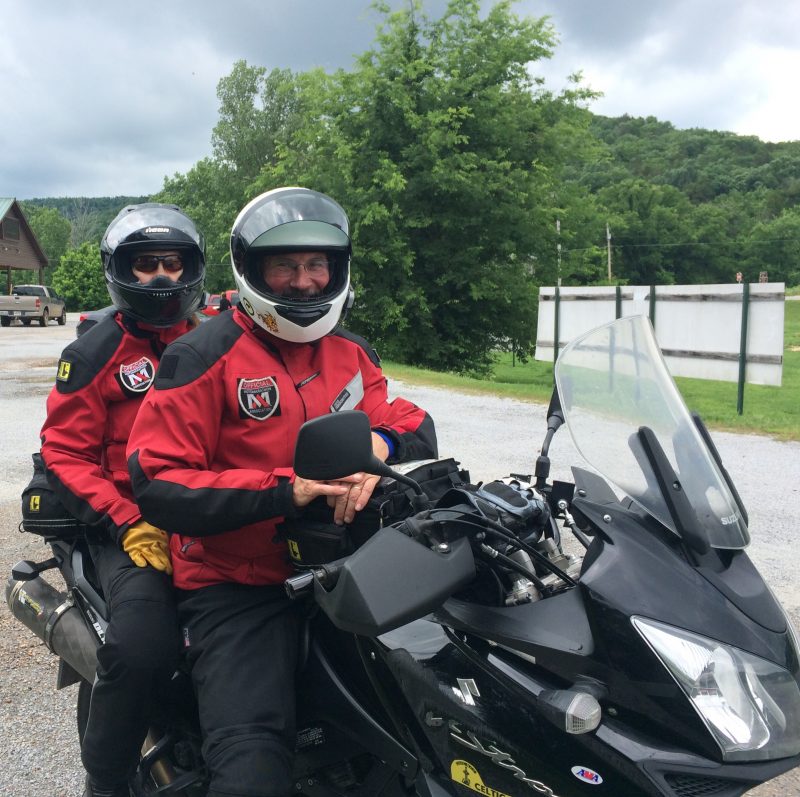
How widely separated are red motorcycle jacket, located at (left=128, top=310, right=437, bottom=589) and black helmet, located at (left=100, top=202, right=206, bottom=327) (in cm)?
Result: 86

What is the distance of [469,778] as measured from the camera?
5.43 ft

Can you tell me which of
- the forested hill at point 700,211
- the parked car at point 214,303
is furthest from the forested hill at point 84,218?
the parked car at point 214,303

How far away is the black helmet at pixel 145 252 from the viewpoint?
3.11m

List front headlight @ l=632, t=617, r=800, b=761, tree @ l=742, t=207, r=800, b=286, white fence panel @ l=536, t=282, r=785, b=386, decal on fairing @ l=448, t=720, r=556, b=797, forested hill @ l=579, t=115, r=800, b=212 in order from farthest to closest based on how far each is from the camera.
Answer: forested hill @ l=579, t=115, r=800, b=212 < tree @ l=742, t=207, r=800, b=286 < white fence panel @ l=536, t=282, r=785, b=386 < decal on fairing @ l=448, t=720, r=556, b=797 < front headlight @ l=632, t=617, r=800, b=761

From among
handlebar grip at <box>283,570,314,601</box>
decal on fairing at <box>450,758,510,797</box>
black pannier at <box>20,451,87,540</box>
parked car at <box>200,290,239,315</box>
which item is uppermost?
parked car at <box>200,290,239,315</box>

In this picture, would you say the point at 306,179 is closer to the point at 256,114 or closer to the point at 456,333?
the point at 456,333

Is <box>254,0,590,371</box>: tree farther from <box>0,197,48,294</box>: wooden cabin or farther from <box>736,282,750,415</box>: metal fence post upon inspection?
<box>0,197,48,294</box>: wooden cabin

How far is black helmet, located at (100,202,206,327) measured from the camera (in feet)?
10.2

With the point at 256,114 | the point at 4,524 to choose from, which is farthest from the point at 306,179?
the point at 256,114

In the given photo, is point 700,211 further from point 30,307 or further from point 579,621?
point 579,621

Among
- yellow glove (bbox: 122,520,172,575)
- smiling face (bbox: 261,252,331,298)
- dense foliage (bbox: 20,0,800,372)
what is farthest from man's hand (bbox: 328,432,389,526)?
dense foliage (bbox: 20,0,800,372)

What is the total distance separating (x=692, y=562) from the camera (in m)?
1.57

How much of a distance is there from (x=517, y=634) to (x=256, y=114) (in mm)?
49174

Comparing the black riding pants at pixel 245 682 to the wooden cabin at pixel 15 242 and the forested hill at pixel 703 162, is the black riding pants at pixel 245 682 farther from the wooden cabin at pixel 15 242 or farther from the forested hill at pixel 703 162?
the forested hill at pixel 703 162
